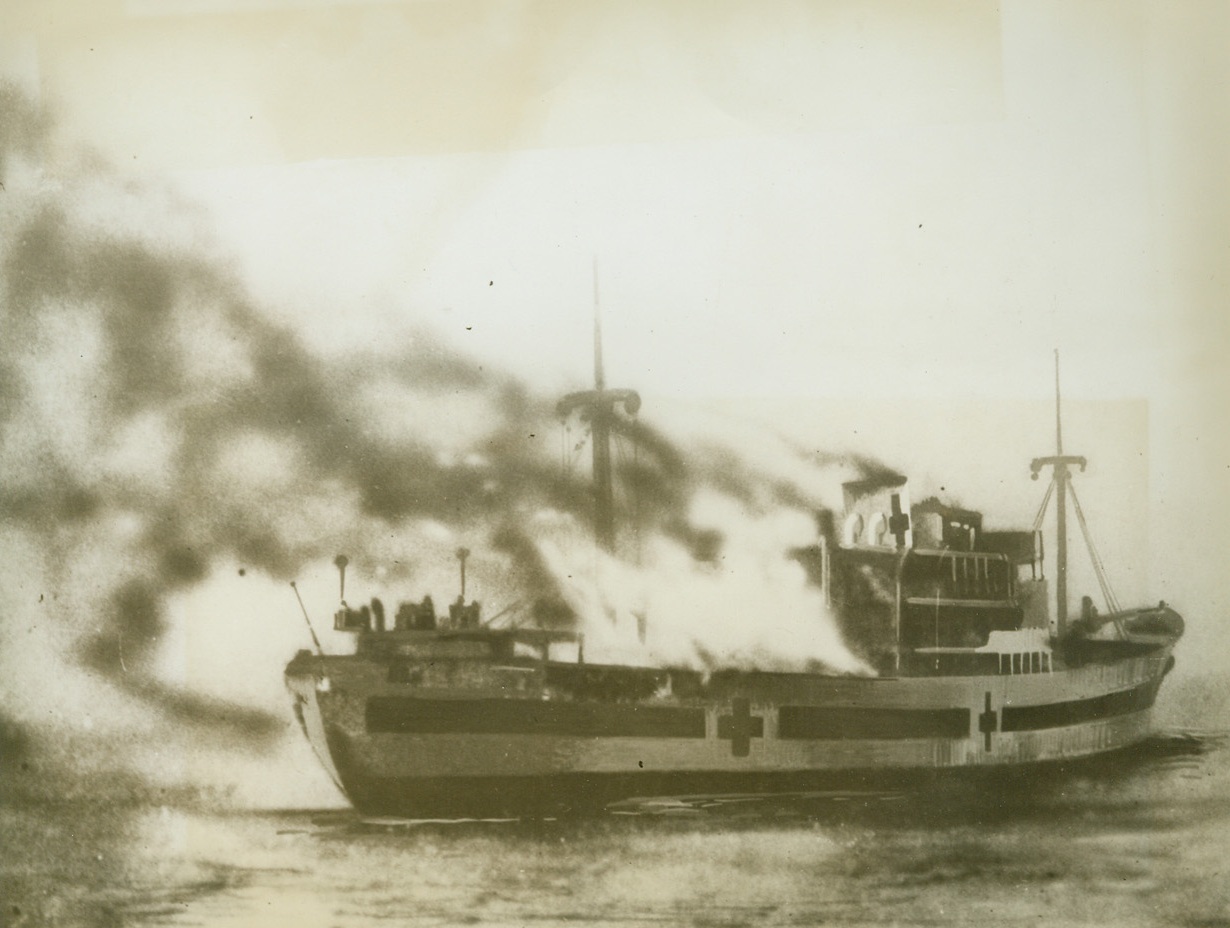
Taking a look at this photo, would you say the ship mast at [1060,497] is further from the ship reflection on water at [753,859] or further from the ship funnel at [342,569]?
the ship funnel at [342,569]

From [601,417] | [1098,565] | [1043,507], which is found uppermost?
[601,417]

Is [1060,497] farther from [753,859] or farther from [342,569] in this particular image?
[342,569]

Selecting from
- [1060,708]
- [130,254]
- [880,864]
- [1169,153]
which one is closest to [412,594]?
[130,254]

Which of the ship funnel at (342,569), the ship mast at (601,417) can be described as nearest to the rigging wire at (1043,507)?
the ship mast at (601,417)

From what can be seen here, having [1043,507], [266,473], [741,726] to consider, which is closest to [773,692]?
[741,726]

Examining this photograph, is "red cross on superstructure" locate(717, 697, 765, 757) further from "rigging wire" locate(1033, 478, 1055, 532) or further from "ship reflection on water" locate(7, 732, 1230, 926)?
"rigging wire" locate(1033, 478, 1055, 532)

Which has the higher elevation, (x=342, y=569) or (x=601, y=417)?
(x=601, y=417)

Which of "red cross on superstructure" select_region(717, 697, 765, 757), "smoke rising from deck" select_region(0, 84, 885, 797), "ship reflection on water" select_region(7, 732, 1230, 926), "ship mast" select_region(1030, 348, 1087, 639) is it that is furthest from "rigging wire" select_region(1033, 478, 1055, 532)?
"red cross on superstructure" select_region(717, 697, 765, 757)
